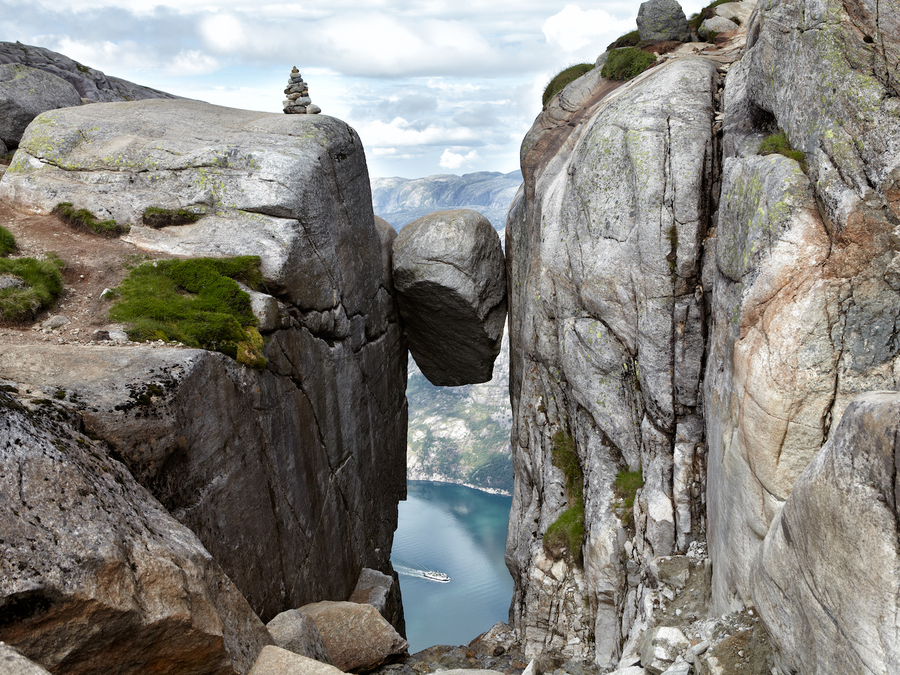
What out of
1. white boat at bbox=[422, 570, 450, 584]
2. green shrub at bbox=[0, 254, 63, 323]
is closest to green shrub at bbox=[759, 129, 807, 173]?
green shrub at bbox=[0, 254, 63, 323]

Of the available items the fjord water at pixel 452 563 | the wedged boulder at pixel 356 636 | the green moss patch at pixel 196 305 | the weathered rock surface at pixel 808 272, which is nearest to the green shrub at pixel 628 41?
the weathered rock surface at pixel 808 272

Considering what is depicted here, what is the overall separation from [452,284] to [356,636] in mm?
16167

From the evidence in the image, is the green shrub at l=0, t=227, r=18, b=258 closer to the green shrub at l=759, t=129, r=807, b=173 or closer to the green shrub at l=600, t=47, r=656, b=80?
the green shrub at l=759, t=129, r=807, b=173

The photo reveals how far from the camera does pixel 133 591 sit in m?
7.68

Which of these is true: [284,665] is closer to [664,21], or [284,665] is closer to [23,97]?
[664,21]

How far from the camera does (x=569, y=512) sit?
21328 mm

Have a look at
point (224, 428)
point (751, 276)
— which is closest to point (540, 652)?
point (224, 428)

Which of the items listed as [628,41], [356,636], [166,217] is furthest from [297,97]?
[356,636]

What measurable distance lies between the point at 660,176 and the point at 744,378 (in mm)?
7859

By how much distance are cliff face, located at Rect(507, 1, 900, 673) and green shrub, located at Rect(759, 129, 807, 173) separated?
212 mm

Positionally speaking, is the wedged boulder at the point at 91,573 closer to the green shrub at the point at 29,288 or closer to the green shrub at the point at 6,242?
the green shrub at the point at 29,288

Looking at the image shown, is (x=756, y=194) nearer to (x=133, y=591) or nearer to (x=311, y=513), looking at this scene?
(x=133, y=591)

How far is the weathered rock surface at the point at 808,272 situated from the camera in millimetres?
10438

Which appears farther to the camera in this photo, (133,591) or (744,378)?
(744,378)
